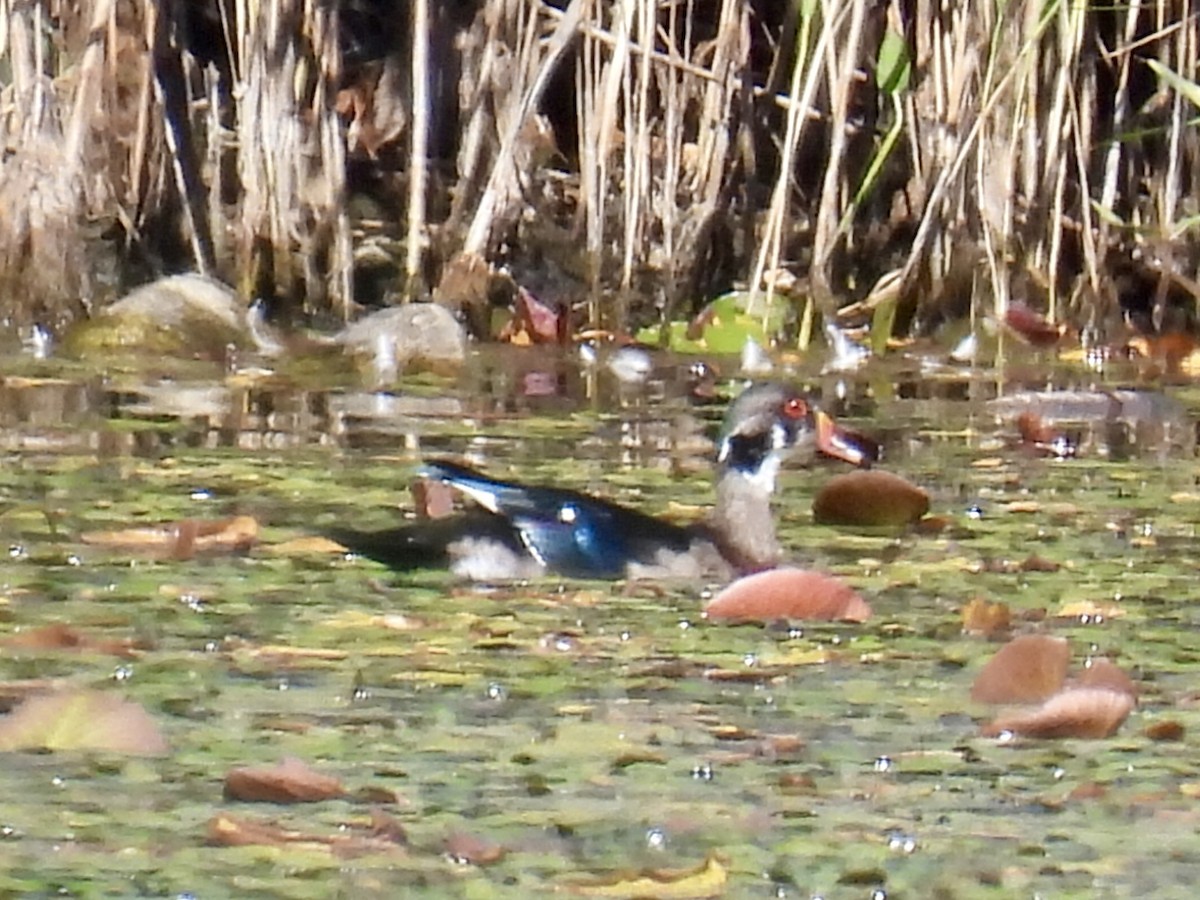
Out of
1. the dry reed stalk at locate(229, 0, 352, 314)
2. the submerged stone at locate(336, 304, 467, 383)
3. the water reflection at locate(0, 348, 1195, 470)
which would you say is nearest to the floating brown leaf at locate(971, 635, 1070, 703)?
the water reflection at locate(0, 348, 1195, 470)

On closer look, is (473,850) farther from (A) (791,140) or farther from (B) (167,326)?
(B) (167,326)

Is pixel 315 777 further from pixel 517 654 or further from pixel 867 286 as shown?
pixel 867 286

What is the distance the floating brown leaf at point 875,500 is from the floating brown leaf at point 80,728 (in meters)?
1.76

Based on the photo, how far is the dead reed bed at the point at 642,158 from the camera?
6.93 metres

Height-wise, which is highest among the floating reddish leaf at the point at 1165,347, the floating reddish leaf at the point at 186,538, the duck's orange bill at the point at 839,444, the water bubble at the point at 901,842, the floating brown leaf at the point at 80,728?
the duck's orange bill at the point at 839,444

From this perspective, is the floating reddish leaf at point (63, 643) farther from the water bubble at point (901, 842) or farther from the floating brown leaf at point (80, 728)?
the water bubble at point (901, 842)

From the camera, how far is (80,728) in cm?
306

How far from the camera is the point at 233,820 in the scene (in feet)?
9.04

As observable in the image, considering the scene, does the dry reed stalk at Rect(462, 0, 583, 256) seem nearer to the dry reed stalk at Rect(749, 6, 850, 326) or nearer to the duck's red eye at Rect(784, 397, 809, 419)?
the dry reed stalk at Rect(749, 6, 850, 326)

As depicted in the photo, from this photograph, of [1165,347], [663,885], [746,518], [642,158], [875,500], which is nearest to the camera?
[663,885]

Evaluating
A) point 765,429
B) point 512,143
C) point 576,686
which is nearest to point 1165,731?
point 576,686

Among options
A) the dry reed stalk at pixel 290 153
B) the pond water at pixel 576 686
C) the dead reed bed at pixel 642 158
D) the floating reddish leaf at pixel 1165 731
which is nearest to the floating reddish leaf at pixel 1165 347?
the dead reed bed at pixel 642 158

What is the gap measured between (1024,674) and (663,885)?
921 millimetres

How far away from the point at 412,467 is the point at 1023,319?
247 cm
